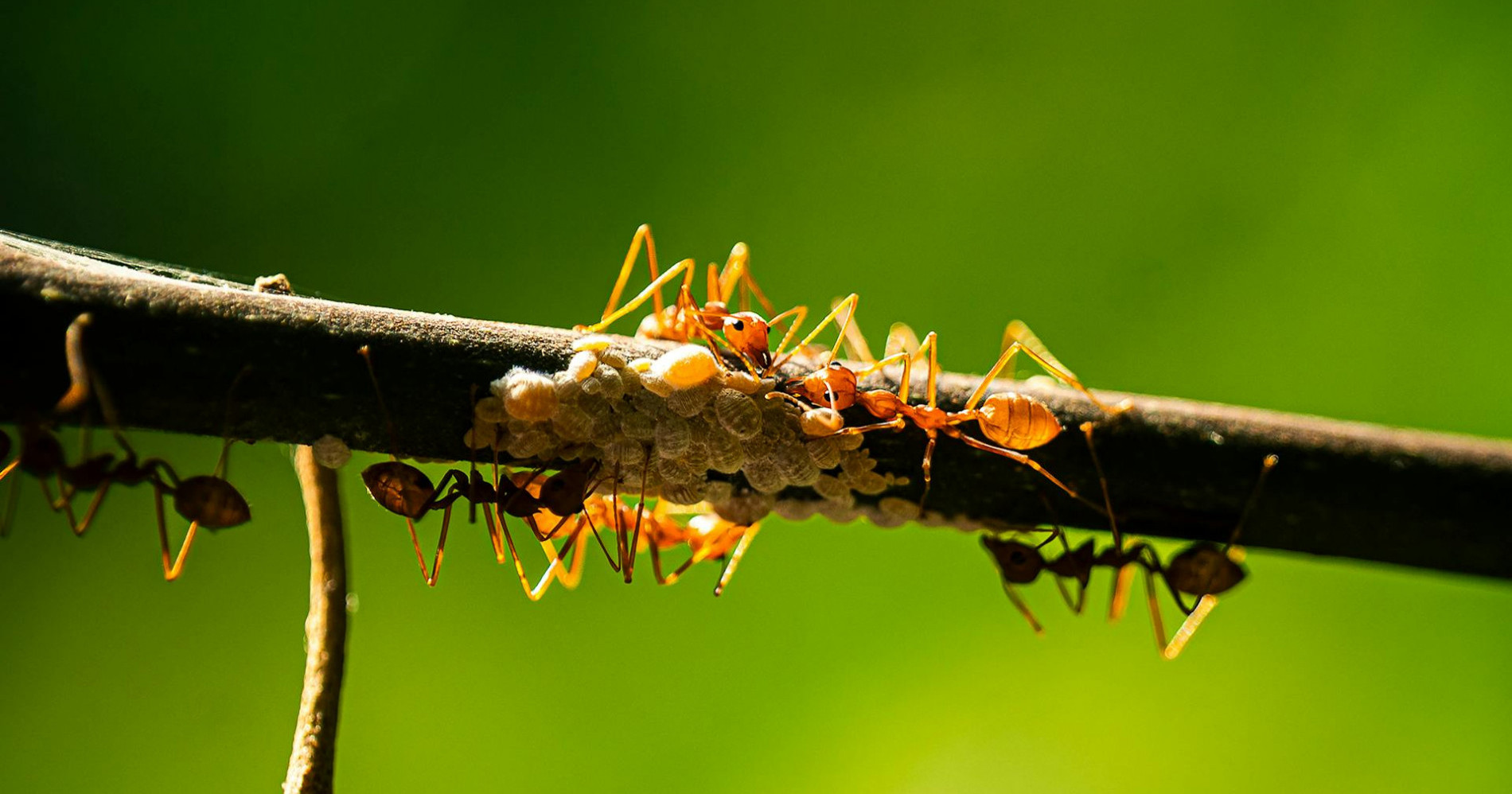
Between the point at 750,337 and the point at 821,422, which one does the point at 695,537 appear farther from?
the point at 821,422

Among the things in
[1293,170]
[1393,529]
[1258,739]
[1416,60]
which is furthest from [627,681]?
[1416,60]

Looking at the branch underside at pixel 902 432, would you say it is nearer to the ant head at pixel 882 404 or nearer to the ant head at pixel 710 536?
the ant head at pixel 882 404

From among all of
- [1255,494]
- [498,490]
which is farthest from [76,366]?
[1255,494]

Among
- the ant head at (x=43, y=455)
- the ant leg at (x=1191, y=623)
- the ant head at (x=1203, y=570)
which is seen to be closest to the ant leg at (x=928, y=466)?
the ant head at (x=1203, y=570)

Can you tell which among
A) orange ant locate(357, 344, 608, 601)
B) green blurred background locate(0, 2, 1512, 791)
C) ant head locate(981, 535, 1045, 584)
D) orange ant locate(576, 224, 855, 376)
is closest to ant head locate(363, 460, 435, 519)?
orange ant locate(357, 344, 608, 601)

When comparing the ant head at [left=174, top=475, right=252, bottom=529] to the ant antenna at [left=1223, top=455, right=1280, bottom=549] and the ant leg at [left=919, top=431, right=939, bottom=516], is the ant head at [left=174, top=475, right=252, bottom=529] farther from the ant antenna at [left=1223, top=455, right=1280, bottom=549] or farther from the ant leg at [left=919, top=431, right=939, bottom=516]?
the ant antenna at [left=1223, top=455, right=1280, bottom=549]

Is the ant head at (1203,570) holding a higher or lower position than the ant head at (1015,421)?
lower

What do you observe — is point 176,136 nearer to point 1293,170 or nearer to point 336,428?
point 336,428
